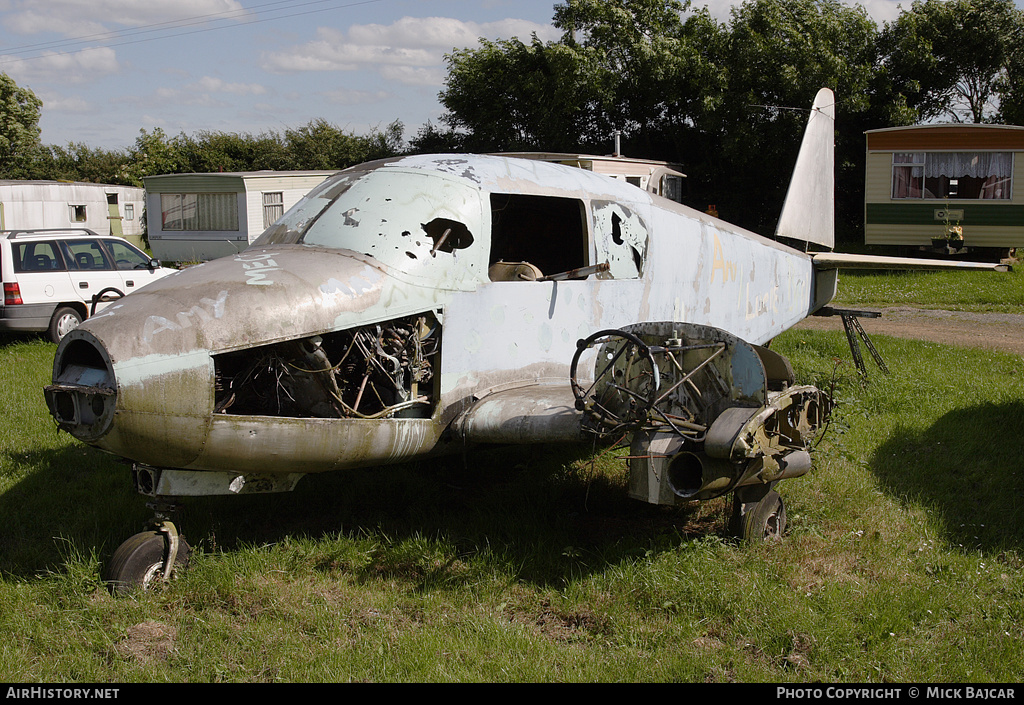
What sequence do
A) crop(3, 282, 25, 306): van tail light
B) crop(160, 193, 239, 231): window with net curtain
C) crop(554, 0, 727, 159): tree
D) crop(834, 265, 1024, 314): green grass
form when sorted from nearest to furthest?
crop(3, 282, 25, 306): van tail light → crop(834, 265, 1024, 314): green grass → crop(160, 193, 239, 231): window with net curtain → crop(554, 0, 727, 159): tree

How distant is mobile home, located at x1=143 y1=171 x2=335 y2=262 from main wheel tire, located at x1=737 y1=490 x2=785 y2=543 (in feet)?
67.8

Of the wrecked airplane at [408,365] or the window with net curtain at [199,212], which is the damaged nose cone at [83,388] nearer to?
the wrecked airplane at [408,365]

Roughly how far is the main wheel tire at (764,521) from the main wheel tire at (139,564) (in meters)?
3.52

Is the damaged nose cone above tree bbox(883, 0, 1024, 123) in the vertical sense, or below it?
below

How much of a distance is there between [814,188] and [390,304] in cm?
727

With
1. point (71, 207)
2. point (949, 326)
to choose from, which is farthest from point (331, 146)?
point (949, 326)

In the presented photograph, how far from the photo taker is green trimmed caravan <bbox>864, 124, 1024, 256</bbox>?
72.1 ft

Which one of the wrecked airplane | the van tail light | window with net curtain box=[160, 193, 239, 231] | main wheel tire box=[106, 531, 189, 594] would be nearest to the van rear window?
the van tail light

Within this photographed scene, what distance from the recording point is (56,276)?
13.0 m

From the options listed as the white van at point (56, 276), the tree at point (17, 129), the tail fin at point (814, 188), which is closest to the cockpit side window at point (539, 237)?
the tail fin at point (814, 188)

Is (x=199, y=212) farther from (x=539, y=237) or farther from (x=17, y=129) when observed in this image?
(x=17, y=129)

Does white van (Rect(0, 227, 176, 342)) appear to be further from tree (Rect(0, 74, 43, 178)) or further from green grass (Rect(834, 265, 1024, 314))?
tree (Rect(0, 74, 43, 178))

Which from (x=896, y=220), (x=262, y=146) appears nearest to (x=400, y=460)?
(x=896, y=220)
